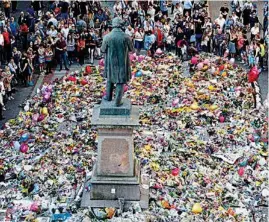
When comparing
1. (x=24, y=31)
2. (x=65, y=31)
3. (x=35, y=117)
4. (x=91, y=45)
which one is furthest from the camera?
(x=24, y=31)

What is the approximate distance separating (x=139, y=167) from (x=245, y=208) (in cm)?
278

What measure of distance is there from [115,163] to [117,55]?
260 cm

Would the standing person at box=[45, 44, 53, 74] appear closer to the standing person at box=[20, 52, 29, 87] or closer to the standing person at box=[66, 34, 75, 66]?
the standing person at box=[66, 34, 75, 66]

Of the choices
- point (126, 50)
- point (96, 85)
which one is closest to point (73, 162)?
point (126, 50)

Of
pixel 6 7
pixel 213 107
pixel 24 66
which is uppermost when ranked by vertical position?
pixel 6 7

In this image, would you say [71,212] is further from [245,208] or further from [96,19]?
[96,19]

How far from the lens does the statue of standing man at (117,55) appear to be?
58.8 feet

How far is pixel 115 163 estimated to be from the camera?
736 inches

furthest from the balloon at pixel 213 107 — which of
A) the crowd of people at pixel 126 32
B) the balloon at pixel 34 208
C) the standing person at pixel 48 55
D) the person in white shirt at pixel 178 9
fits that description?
the person in white shirt at pixel 178 9

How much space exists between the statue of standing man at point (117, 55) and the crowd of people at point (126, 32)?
8.96 meters

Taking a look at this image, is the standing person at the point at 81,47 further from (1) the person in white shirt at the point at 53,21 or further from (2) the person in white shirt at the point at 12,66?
(2) the person in white shirt at the point at 12,66

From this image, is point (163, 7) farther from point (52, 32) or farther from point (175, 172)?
point (175, 172)

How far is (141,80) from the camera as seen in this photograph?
2681cm

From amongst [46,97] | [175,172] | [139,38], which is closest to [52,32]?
[139,38]
